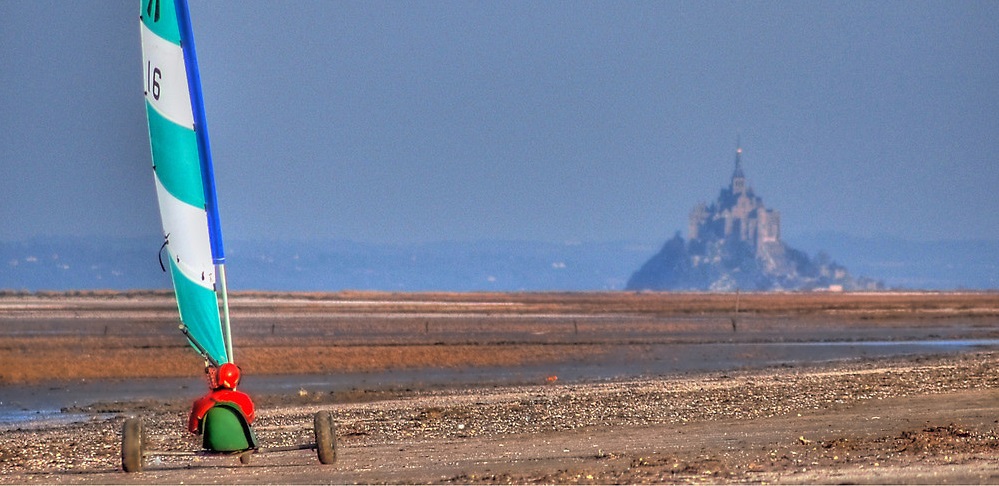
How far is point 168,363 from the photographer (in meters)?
36.9

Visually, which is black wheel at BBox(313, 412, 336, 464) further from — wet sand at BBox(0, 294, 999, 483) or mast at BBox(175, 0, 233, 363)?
mast at BBox(175, 0, 233, 363)

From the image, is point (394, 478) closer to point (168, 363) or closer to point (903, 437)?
point (903, 437)

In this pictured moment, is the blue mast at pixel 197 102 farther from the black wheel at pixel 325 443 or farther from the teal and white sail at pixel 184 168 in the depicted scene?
the black wheel at pixel 325 443

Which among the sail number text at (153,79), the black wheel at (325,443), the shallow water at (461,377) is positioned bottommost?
the black wheel at (325,443)

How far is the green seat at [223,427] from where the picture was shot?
543 inches

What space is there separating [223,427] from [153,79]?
3355mm

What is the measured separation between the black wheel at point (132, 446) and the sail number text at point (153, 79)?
10.5ft

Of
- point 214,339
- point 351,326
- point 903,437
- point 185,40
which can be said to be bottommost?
point 903,437

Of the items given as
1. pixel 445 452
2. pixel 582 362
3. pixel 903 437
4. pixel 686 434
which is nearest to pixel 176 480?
pixel 445 452

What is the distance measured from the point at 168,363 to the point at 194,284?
23592 mm

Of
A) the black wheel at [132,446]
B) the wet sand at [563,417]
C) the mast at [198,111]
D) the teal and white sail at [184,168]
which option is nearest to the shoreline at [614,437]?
the wet sand at [563,417]

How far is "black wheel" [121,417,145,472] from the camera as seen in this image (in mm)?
14312

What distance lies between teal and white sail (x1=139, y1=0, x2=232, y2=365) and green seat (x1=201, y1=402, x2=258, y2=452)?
1.85 ft

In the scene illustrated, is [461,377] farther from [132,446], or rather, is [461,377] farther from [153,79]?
[153,79]
